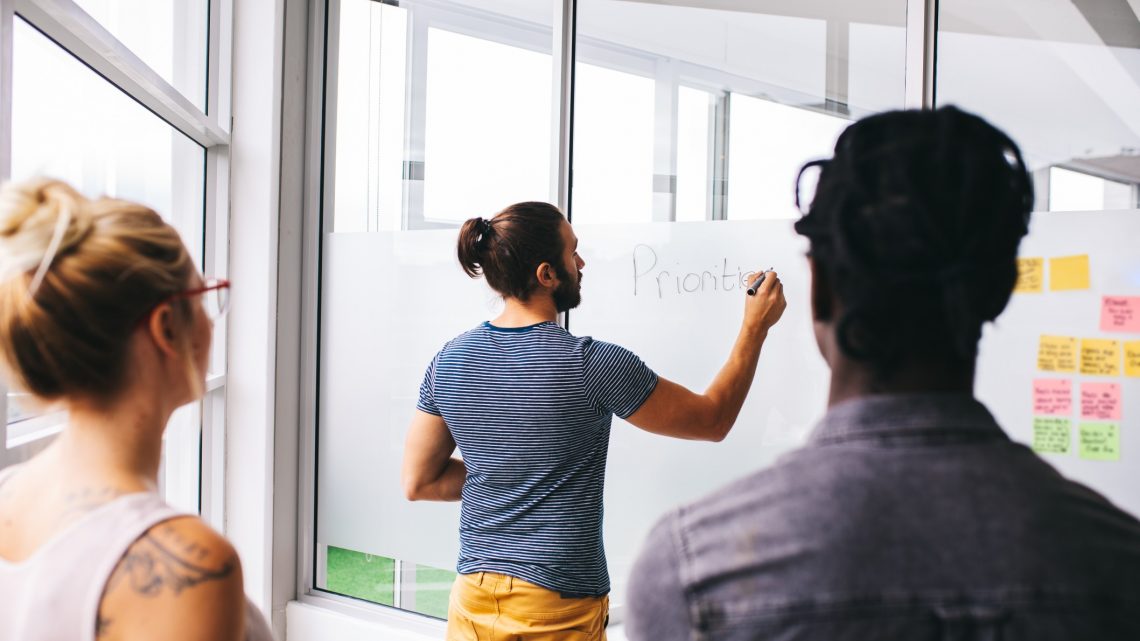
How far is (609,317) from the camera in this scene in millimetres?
2346

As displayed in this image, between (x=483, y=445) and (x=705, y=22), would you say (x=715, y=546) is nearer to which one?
(x=483, y=445)

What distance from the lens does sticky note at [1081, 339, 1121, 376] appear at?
1845 mm

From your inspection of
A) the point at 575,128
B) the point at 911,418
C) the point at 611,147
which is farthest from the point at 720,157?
the point at 911,418

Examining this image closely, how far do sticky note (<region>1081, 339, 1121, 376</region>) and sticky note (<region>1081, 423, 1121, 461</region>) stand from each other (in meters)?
0.12

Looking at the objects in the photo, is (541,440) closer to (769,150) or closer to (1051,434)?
(769,150)

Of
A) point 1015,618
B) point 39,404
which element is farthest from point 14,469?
point 1015,618

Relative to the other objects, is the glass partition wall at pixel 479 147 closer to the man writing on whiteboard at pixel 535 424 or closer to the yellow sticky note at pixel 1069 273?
the yellow sticky note at pixel 1069 273

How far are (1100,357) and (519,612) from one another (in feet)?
4.80

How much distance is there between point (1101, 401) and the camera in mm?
1856

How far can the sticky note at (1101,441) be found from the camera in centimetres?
185

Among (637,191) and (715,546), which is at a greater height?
(637,191)

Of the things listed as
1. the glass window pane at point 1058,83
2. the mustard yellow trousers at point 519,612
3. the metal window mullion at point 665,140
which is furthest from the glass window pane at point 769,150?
the mustard yellow trousers at point 519,612

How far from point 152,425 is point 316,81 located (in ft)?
7.23

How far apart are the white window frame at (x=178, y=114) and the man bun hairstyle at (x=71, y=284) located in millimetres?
638
